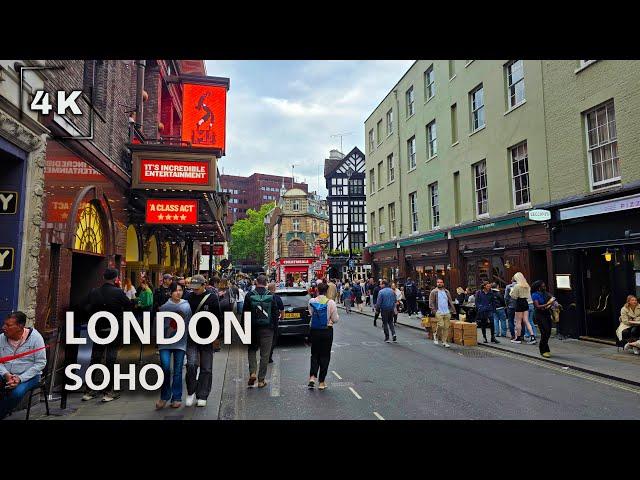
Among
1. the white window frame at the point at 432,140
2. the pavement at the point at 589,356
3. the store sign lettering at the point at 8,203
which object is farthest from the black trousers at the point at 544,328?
the white window frame at the point at 432,140

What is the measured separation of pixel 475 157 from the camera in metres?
18.6

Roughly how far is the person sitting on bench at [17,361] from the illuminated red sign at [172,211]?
717cm

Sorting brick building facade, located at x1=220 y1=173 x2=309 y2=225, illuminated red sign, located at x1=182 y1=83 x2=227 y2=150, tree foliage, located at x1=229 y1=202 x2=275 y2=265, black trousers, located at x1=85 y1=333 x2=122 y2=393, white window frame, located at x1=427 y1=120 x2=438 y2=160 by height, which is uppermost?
brick building facade, located at x1=220 y1=173 x2=309 y2=225


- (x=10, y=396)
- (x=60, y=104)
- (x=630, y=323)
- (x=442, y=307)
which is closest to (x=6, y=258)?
(x=10, y=396)

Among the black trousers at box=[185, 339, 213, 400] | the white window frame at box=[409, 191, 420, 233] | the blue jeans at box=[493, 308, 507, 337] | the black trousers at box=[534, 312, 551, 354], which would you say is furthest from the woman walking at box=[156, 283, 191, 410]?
the white window frame at box=[409, 191, 420, 233]

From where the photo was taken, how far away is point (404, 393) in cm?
704

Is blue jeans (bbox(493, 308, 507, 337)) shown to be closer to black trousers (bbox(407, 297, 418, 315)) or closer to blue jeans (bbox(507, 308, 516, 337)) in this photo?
blue jeans (bbox(507, 308, 516, 337))

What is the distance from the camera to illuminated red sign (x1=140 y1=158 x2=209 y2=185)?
39.0ft

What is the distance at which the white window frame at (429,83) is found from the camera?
22.8 meters

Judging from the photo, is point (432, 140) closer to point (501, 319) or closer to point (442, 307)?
point (501, 319)

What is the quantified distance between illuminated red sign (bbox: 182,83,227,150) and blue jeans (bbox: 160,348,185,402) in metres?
10.6
